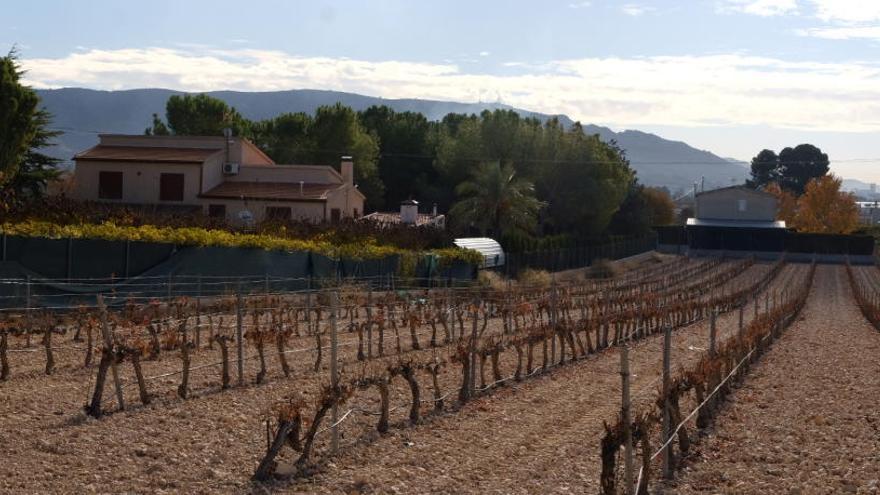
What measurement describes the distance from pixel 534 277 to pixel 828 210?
231ft

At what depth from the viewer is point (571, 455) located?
13641mm

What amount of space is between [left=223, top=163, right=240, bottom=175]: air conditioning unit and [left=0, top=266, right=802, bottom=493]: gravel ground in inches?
1299

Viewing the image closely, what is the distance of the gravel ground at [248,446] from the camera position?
38.5 feet

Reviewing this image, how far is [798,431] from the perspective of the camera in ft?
51.9

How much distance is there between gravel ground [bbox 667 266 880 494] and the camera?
1262 cm

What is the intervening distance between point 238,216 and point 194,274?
1631 cm

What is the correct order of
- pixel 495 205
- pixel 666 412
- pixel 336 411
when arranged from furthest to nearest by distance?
1. pixel 495 205
2. pixel 336 411
3. pixel 666 412

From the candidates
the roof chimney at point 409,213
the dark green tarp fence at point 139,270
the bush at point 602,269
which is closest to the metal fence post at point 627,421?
the dark green tarp fence at point 139,270

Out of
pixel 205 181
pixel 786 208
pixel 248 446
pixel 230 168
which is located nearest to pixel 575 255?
pixel 230 168

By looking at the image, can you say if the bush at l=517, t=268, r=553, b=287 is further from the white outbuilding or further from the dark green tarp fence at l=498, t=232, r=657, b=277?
the white outbuilding

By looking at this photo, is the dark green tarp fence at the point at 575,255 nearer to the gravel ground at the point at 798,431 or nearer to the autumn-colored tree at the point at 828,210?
the gravel ground at the point at 798,431

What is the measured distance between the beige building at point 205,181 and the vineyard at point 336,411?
21335 mm

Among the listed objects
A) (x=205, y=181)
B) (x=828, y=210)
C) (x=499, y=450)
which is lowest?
(x=499, y=450)

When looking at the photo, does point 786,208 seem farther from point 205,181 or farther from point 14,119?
point 14,119
